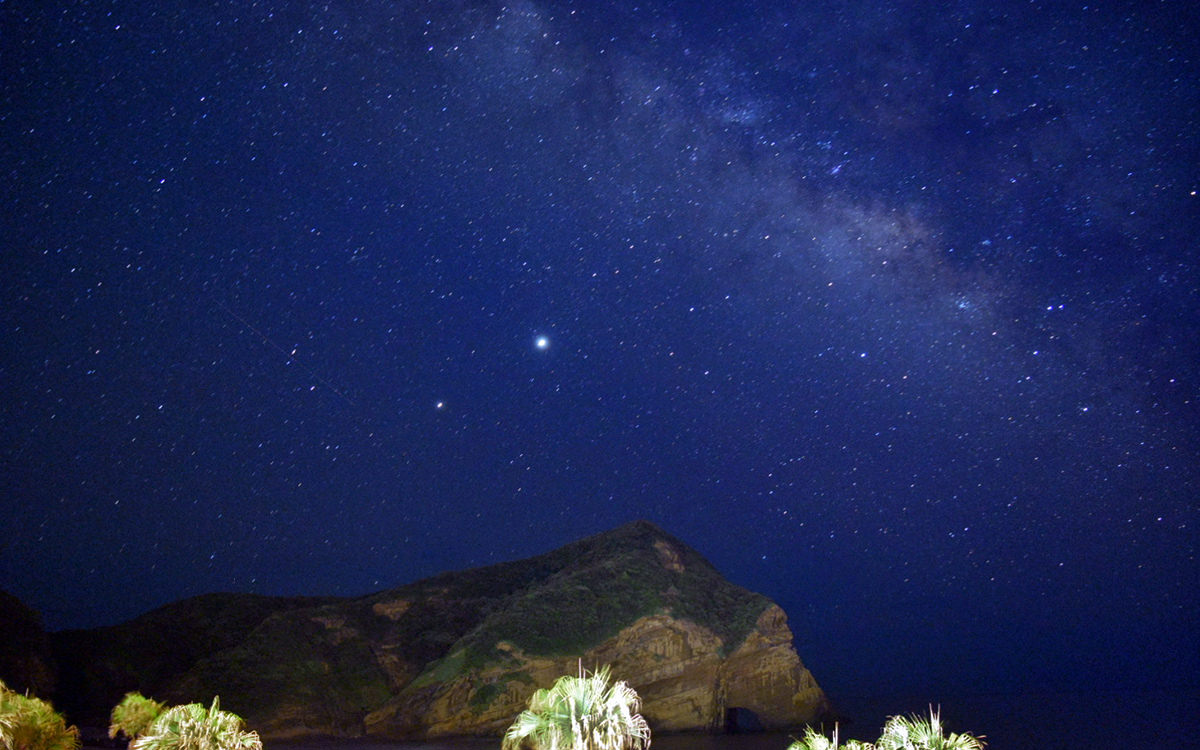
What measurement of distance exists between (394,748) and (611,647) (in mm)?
21718

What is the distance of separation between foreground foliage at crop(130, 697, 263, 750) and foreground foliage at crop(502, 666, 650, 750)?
26.6ft

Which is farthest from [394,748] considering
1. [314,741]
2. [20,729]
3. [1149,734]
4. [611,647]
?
Answer: [1149,734]

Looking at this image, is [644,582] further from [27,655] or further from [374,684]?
[27,655]

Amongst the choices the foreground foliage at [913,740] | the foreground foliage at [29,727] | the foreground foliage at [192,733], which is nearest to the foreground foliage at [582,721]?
the foreground foliage at [913,740]

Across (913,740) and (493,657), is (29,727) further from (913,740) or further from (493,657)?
(493,657)

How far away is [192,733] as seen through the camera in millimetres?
17484

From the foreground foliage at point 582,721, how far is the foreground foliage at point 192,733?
319 inches

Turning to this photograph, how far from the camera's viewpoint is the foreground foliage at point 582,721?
1433 cm

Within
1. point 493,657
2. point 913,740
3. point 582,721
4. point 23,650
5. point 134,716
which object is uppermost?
point 493,657

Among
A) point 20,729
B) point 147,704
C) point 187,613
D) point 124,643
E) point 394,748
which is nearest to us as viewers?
point 20,729

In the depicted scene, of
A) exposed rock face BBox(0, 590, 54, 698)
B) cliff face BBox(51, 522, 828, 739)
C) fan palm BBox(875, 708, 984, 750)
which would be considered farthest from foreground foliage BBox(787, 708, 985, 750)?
exposed rock face BBox(0, 590, 54, 698)

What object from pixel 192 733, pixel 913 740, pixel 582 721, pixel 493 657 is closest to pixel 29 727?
pixel 192 733

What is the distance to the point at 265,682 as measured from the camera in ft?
225

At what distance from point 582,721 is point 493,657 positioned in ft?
193
